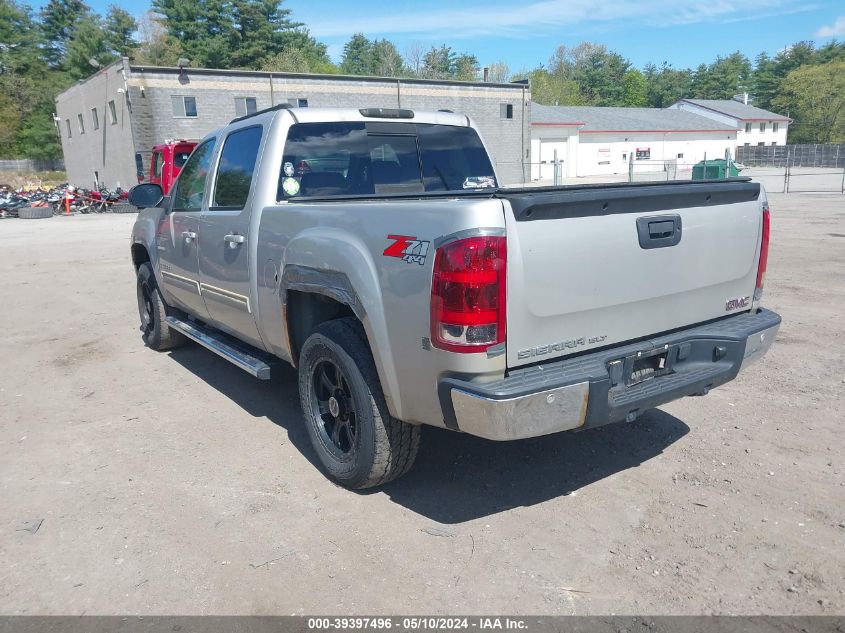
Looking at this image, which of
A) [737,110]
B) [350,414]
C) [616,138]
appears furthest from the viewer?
[737,110]

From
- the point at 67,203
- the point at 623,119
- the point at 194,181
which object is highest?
the point at 623,119

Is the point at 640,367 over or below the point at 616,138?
below

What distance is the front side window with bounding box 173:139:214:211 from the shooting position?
5160 mm

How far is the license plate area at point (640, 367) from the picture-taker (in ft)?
9.99

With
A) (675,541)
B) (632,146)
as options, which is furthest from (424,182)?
(632,146)

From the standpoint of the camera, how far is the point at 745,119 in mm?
69188

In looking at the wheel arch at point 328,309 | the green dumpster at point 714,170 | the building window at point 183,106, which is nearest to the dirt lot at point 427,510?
the wheel arch at point 328,309

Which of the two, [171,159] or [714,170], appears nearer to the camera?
[171,159]

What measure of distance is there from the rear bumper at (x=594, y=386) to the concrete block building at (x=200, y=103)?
3104 centimetres

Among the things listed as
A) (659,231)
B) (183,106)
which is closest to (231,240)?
(659,231)

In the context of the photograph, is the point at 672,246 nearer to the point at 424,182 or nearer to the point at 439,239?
the point at 439,239

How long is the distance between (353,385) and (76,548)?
62.7 inches

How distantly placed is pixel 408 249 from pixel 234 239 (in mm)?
1909

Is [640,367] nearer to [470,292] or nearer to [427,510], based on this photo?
[470,292]
